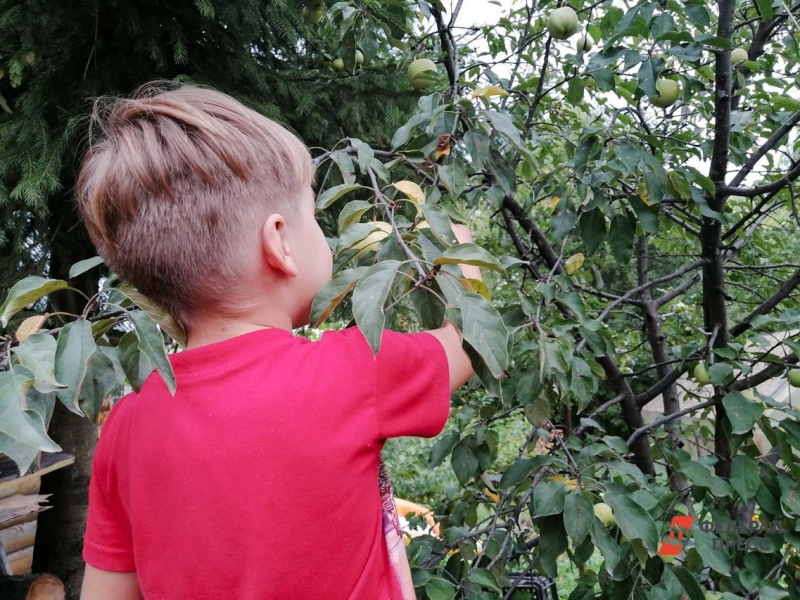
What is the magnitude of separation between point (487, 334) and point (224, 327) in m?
0.35

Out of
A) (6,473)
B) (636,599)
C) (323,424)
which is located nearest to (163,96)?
(323,424)

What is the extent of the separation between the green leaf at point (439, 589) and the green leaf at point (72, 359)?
2.46 feet

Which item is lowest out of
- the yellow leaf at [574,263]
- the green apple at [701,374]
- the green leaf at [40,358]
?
the green apple at [701,374]

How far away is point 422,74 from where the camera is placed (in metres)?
1.76

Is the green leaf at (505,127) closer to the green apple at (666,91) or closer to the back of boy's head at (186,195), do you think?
the back of boy's head at (186,195)

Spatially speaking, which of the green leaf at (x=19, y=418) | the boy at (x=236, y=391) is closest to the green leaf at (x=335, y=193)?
the boy at (x=236, y=391)

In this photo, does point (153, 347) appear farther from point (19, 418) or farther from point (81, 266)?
point (81, 266)

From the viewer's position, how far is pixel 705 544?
4.41 feet

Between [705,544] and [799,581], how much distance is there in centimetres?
32

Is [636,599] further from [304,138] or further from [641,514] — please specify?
[304,138]

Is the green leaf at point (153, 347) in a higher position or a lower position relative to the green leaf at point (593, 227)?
higher

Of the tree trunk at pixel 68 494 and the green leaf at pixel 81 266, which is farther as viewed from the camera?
the tree trunk at pixel 68 494

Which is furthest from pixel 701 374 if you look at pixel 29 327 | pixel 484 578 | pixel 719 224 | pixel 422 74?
pixel 29 327

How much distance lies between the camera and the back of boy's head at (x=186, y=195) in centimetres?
82
